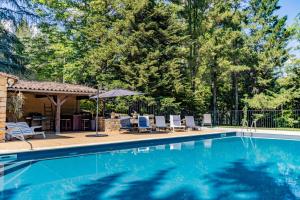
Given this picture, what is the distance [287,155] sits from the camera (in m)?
11.0

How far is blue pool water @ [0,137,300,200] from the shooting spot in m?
5.75

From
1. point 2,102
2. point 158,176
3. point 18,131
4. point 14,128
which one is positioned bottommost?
point 158,176

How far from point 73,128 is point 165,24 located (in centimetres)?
936

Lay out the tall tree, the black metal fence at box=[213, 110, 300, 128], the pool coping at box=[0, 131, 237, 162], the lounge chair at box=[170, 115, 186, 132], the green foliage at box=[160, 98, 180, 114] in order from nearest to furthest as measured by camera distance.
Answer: the pool coping at box=[0, 131, 237, 162]
the lounge chair at box=[170, 115, 186, 132]
the green foliage at box=[160, 98, 180, 114]
the tall tree
the black metal fence at box=[213, 110, 300, 128]

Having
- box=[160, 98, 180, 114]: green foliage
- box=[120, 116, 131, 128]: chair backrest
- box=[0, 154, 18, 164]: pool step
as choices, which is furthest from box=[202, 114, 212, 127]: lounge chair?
box=[0, 154, 18, 164]: pool step

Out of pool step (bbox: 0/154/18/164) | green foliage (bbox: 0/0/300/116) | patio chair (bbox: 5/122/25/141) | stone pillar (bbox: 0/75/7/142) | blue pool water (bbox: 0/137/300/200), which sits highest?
green foliage (bbox: 0/0/300/116)

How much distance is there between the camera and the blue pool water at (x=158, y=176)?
5748 mm

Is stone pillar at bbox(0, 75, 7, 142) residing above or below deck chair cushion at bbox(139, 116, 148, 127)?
above

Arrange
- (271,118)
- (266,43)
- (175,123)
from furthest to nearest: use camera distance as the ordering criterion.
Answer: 1. (266,43)
2. (271,118)
3. (175,123)

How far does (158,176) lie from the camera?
726cm

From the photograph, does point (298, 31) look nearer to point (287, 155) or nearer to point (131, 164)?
point (287, 155)

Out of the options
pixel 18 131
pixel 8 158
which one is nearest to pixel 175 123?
pixel 18 131

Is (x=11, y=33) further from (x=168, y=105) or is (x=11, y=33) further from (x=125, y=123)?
(x=168, y=105)

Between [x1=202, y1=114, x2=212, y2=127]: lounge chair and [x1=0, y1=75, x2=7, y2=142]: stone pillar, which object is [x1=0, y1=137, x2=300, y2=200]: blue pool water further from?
[x1=202, y1=114, x2=212, y2=127]: lounge chair
